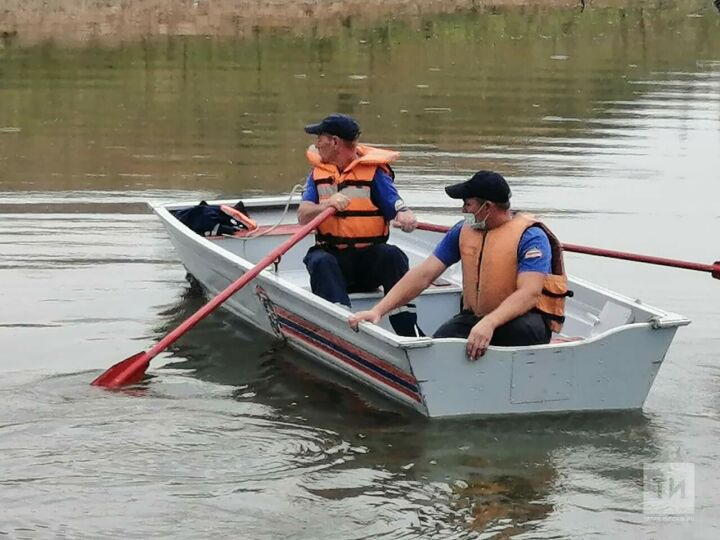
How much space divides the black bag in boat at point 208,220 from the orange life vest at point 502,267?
2.97 m

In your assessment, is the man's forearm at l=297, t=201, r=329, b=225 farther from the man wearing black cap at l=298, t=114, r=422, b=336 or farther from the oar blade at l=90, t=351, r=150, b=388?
the oar blade at l=90, t=351, r=150, b=388

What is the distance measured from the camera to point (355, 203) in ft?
26.7

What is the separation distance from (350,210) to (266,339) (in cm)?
105

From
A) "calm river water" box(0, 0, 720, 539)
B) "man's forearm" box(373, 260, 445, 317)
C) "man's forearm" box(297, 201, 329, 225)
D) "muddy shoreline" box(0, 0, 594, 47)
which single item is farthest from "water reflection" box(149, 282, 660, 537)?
"muddy shoreline" box(0, 0, 594, 47)

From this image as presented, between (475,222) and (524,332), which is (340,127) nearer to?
(475,222)

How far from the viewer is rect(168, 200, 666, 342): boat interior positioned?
25.3ft

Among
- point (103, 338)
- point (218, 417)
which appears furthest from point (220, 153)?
point (218, 417)

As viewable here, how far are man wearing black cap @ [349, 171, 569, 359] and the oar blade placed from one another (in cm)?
119

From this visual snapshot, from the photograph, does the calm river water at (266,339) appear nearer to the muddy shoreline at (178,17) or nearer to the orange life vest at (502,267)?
the orange life vest at (502,267)

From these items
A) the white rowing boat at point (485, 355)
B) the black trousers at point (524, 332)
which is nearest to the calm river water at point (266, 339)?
the white rowing boat at point (485, 355)

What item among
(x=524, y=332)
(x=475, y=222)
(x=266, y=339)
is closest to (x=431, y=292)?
(x=266, y=339)

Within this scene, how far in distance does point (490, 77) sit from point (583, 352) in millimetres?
15503

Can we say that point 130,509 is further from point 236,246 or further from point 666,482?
point 236,246

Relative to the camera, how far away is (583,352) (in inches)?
271
